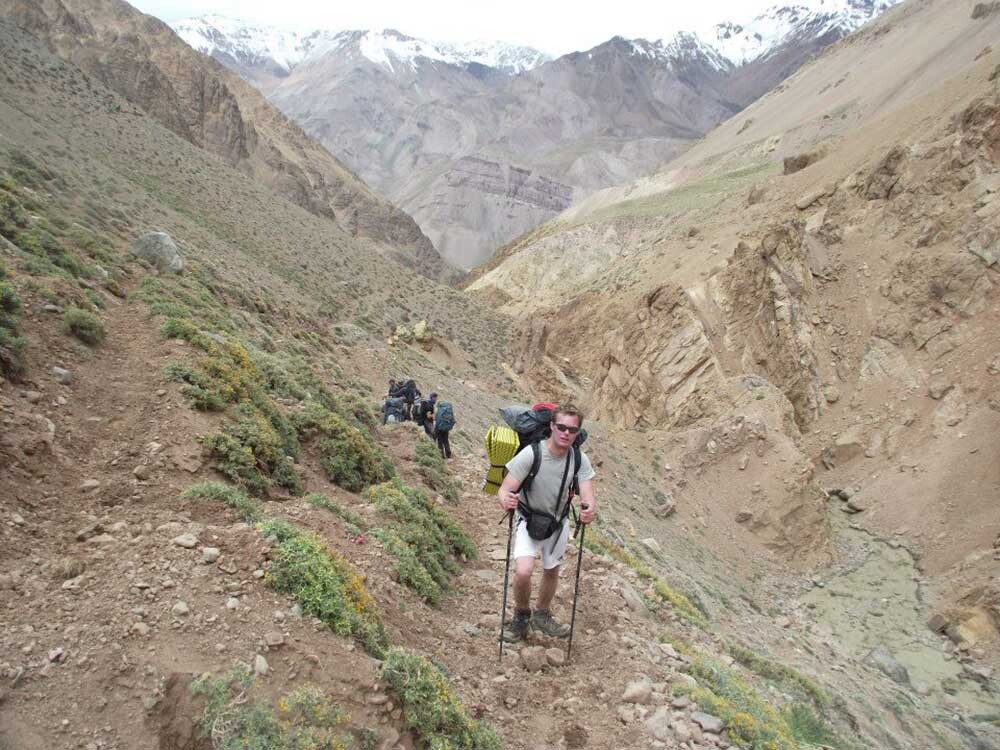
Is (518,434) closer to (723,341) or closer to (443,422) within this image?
(443,422)

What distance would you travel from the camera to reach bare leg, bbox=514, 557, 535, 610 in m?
5.04

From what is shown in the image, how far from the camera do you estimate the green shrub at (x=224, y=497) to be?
17.0 ft

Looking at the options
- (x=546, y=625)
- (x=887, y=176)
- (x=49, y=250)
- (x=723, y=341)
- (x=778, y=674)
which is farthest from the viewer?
(x=887, y=176)

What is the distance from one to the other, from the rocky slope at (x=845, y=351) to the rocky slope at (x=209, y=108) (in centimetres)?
3888

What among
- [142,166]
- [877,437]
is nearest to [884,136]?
[877,437]

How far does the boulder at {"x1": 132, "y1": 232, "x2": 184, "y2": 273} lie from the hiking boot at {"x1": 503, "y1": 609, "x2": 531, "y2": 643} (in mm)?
12007

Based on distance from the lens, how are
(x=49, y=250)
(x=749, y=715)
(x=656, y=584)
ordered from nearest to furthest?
(x=749, y=715), (x=656, y=584), (x=49, y=250)

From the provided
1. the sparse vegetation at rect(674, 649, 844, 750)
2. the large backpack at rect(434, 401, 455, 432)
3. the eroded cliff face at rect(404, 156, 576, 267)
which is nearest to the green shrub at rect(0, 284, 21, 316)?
the large backpack at rect(434, 401, 455, 432)

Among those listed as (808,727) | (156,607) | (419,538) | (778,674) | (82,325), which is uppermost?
(82,325)

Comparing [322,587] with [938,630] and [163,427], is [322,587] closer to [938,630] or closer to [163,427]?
[163,427]

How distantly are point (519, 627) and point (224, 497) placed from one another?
113 inches

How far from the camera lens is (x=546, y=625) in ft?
17.7

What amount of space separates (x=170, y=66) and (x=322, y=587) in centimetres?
7048

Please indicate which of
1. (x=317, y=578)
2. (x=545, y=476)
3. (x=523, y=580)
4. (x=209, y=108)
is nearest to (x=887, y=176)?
(x=545, y=476)
